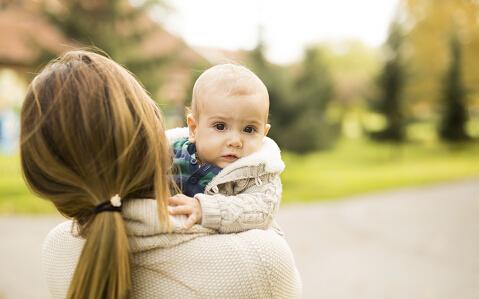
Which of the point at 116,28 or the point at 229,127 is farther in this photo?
the point at 116,28

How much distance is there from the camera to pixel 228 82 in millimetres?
1831

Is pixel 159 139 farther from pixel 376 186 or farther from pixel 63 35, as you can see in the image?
pixel 63 35

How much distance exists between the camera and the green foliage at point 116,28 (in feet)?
41.3

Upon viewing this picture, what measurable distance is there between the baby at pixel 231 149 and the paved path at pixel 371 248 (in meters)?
4.05

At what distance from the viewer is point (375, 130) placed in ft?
83.9

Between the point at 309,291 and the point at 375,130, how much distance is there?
20.8 meters

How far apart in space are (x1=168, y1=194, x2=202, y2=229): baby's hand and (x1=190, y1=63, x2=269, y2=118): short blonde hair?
459mm

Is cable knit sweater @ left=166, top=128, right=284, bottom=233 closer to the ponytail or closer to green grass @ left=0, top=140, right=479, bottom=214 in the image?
the ponytail

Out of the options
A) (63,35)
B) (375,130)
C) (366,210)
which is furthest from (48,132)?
(375,130)

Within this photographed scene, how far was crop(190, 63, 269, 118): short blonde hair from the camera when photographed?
1825 mm

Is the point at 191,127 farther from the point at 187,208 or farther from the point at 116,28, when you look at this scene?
the point at 116,28

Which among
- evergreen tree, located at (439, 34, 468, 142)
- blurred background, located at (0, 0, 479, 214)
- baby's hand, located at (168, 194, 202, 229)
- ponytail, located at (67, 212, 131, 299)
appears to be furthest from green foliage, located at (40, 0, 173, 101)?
evergreen tree, located at (439, 34, 468, 142)

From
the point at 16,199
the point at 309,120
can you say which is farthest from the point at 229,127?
the point at 309,120

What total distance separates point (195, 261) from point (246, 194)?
335 mm
